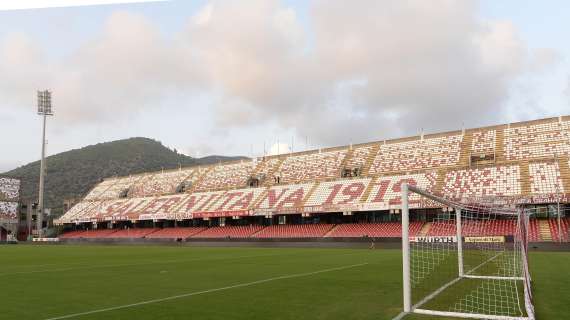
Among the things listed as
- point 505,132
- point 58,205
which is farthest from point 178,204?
point 58,205

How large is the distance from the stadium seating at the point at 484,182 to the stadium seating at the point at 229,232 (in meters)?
23.5

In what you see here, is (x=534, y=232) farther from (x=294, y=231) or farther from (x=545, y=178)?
(x=294, y=231)

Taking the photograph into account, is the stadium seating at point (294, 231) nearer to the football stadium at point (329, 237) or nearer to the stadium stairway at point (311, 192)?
the football stadium at point (329, 237)

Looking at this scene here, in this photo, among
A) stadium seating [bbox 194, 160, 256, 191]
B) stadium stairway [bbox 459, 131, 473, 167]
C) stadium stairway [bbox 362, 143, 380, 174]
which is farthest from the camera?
stadium seating [bbox 194, 160, 256, 191]

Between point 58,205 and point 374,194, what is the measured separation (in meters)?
140

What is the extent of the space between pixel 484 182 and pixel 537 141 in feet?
25.2

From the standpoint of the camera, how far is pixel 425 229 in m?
45.5

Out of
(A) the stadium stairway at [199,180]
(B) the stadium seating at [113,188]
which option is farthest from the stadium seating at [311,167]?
(B) the stadium seating at [113,188]

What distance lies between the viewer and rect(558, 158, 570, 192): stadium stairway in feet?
137

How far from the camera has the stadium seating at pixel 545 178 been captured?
42.2 m

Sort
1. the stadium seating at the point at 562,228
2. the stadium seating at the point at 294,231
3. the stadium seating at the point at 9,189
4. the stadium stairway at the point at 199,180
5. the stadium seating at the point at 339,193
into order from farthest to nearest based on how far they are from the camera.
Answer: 1. the stadium seating at the point at 9,189
2. the stadium stairway at the point at 199,180
3. the stadium seating at the point at 294,231
4. the stadium seating at the point at 339,193
5. the stadium seating at the point at 562,228

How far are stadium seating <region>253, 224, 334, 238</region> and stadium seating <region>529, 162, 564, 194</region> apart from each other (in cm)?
2108

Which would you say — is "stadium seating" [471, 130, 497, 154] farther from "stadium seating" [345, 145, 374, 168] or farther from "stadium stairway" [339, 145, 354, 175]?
"stadium stairway" [339, 145, 354, 175]

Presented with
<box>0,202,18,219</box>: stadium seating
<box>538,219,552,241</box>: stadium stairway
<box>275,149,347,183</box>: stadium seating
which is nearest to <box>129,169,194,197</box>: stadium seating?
<box>275,149,347,183</box>: stadium seating
